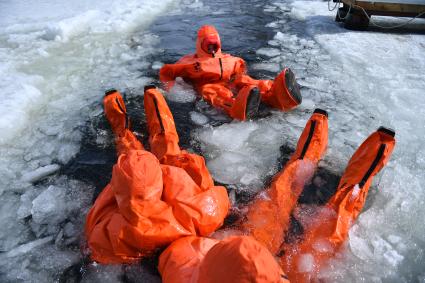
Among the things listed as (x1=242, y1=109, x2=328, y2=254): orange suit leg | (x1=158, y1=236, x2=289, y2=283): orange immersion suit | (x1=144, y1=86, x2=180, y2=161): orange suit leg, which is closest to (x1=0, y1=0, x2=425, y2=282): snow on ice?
(x1=242, y1=109, x2=328, y2=254): orange suit leg

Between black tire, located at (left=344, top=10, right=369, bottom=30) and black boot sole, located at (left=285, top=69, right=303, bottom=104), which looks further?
black tire, located at (left=344, top=10, right=369, bottom=30)

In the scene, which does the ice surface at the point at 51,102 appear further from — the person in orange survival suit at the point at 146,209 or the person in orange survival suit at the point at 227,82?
the person in orange survival suit at the point at 227,82

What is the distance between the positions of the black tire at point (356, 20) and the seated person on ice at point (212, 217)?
3573 millimetres

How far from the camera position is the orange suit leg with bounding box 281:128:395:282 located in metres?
1.99

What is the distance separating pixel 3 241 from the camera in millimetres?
2244

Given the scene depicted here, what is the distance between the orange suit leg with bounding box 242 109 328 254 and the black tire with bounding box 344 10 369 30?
11.8ft

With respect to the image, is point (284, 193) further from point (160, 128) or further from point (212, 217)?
point (160, 128)

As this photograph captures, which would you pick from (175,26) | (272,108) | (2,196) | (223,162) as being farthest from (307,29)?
(2,196)

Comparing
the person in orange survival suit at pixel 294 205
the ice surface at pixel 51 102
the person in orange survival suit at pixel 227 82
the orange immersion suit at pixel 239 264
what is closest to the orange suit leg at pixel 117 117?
the ice surface at pixel 51 102

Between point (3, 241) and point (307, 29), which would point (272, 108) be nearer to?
point (3, 241)

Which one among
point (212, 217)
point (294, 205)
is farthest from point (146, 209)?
point (294, 205)

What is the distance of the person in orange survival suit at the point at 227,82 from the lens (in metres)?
3.20

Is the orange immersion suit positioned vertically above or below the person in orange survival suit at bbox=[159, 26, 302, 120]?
above

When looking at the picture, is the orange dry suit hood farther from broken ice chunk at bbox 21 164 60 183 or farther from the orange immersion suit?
the orange immersion suit
